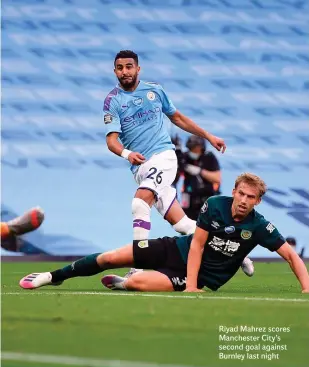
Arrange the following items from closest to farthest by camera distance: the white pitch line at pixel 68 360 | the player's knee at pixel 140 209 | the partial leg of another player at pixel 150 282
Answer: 1. the white pitch line at pixel 68 360
2. the partial leg of another player at pixel 150 282
3. the player's knee at pixel 140 209

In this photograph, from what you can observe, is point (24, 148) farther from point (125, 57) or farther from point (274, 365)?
point (274, 365)

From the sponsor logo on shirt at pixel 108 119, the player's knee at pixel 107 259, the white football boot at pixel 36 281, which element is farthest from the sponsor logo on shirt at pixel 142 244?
the sponsor logo on shirt at pixel 108 119

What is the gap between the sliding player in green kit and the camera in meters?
9.70

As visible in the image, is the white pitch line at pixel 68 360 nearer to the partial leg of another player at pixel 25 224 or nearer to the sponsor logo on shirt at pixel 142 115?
the partial leg of another player at pixel 25 224

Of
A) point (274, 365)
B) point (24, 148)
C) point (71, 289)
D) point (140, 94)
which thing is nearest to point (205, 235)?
point (71, 289)

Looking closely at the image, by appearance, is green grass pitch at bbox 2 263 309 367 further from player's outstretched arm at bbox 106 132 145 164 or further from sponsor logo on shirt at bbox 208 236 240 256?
player's outstretched arm at bbox 106 132 145 164

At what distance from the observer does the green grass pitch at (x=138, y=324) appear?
19.7ft

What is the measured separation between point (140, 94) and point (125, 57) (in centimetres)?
39

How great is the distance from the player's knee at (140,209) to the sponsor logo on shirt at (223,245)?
1394 millimetres

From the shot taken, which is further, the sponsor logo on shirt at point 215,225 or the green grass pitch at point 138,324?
the sponsor logo on shirt at point 215,225

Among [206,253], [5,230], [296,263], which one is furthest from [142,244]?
[296,263]

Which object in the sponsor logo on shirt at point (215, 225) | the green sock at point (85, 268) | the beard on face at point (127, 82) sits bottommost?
the green sock at point (85, 268)

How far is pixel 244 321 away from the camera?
24.5 feet

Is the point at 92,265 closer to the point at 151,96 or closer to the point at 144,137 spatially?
the point at 144,137
